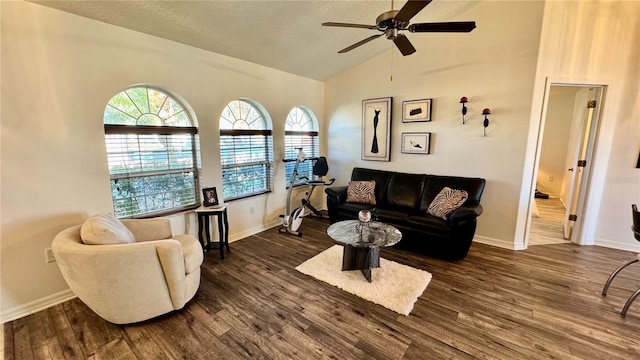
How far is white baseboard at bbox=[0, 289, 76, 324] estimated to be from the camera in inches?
86.5

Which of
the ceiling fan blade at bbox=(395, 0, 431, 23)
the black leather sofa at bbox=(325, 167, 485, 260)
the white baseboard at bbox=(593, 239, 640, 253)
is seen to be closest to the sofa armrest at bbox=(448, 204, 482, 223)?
the black leather sofa at bbox=(325, 167, 485, 260)

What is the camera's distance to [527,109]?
3285 millimetres

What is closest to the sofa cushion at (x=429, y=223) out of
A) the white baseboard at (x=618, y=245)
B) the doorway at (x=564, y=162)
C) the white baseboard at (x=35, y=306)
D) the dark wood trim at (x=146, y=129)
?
the doorway at (x=564, y=162)

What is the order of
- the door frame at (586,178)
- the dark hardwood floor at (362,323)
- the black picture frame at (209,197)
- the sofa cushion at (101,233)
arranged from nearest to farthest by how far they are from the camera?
the dark hardwood floor at (362,323)
the sofa cushion at (101,233)
the door frame at (586,178)
the black picture frame at (209,197)

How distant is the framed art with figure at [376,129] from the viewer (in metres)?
4.44

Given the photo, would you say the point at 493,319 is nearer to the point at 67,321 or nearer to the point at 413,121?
the point at 413,121

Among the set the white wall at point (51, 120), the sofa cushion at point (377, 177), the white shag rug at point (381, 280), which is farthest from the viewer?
the sofa cushion at point (377, 177)

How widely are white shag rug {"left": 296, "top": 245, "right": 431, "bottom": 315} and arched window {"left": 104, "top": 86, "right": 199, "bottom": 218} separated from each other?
6.14 ft

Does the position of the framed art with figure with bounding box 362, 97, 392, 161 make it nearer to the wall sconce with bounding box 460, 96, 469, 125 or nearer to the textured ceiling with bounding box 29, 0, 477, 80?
the textured ceiling with bounding box 29, 0, 477, 80

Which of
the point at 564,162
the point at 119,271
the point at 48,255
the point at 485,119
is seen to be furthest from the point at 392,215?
the point at 564,162

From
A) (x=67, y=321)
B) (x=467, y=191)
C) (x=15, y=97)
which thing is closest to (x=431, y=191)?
(x=467, y=191)

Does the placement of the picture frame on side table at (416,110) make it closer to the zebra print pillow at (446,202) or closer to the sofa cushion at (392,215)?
the zebra print pillow at (446,202)

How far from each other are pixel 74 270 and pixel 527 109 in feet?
16.0

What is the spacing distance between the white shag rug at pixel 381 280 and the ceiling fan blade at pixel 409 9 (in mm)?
2352
